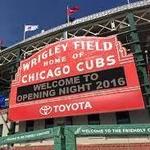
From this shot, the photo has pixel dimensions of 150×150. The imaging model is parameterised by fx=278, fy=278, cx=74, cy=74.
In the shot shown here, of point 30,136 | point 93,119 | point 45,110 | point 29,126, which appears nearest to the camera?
point 30,136

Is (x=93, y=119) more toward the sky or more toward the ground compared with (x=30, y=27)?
more toward the ground

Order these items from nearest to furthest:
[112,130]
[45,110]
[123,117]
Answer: [112,130] < [123,117] < [45,110]

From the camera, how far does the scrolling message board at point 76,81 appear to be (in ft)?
66.3

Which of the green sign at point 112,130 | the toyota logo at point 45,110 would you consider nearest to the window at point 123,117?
the toyota logo at point 45,110

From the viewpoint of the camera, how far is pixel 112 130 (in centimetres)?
855

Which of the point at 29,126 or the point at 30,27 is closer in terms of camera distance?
the point at 29,126

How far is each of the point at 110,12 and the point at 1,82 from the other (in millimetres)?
17337

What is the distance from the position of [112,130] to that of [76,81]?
1386 centimetres

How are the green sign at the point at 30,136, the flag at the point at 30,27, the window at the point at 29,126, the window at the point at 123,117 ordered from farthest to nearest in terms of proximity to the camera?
the flag at the point at 30,27 → the window at the point at 29,126 → the window at the point at 123,117 → the green sign at the point at 30,136

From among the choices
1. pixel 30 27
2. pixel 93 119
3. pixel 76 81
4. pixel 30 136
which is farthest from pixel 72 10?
pixel 30 136

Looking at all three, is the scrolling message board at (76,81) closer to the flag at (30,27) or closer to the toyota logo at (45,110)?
the toyota logo at (45,110)

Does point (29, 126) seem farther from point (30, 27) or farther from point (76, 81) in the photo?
point (30, 27)

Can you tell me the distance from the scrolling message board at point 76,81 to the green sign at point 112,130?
426 inches

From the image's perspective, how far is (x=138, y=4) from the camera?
23.5 meters
